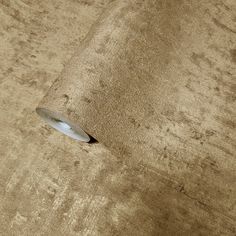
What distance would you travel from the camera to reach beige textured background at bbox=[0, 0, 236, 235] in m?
2.20

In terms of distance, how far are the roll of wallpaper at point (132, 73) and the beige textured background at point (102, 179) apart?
0.43 feet

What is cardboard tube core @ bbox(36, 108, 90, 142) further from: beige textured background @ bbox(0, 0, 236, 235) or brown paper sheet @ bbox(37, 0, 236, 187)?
beige textured background @ bbox(0, 0, 236, 235)

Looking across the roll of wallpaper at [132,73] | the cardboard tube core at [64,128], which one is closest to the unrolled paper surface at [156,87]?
the roll of wallpaper at [132,73]

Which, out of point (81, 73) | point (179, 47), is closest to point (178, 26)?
point (179, 47)

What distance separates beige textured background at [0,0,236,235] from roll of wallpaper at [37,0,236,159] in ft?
0.43

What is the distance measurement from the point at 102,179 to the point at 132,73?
0.79m

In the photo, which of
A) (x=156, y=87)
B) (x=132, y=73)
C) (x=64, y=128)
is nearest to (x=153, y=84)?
(x=156, y=87)

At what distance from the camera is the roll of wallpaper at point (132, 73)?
208cm

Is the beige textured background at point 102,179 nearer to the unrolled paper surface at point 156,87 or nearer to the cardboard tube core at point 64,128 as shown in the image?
the unrolled paper surface at point 156,87

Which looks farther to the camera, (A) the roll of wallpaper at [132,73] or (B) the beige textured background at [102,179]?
(B) the beige textured background at [102,179]

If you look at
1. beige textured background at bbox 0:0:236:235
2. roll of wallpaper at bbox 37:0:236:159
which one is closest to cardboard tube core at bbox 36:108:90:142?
roll of wallpaper at bbox 37:0:236:159

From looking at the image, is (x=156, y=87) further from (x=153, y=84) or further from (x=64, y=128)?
(x=64, y=128)

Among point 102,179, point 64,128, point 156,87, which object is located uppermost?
point 156,87

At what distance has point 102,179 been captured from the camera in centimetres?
229
